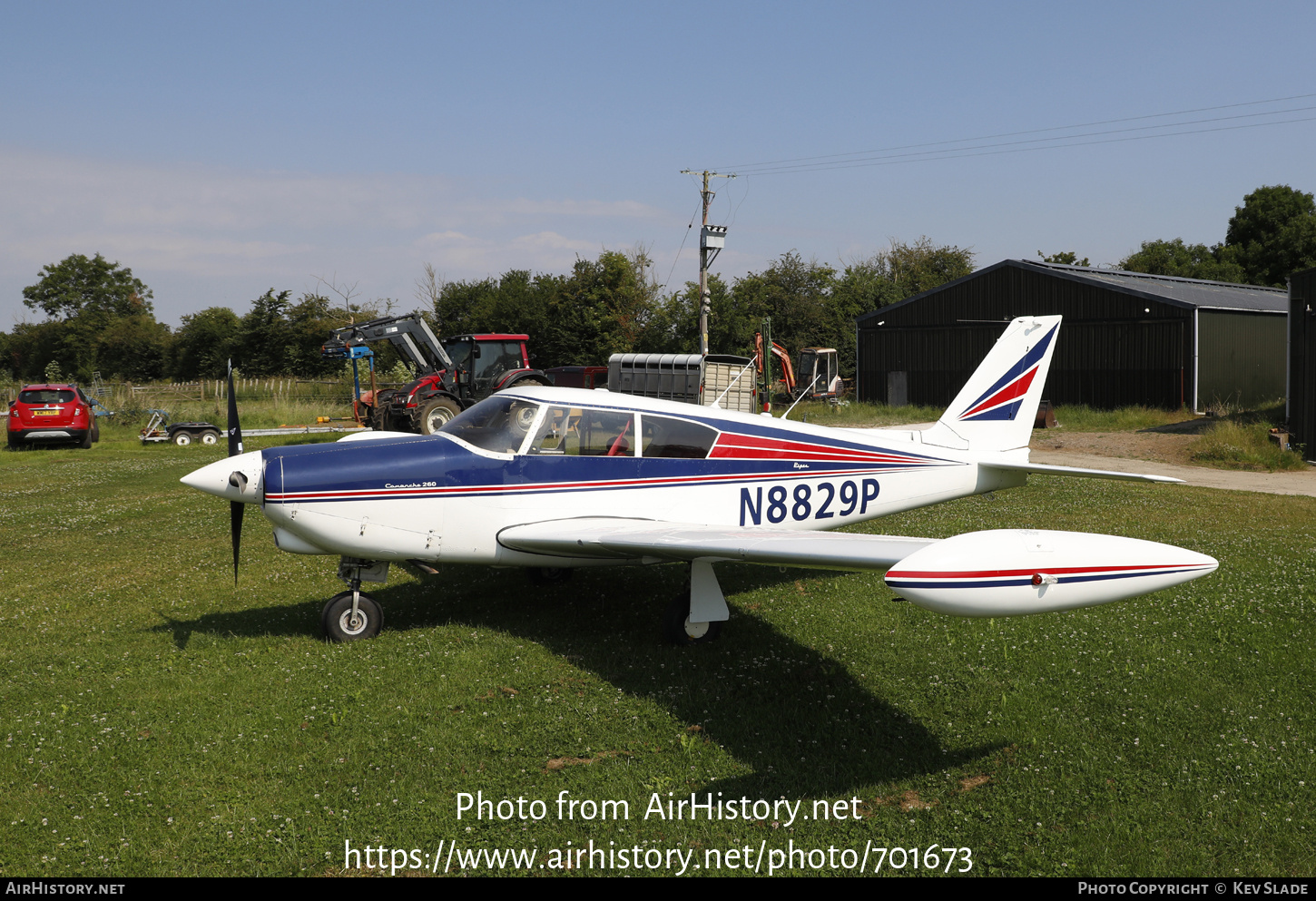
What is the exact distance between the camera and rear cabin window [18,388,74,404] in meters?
25.3

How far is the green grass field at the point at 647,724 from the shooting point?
14.3 ft

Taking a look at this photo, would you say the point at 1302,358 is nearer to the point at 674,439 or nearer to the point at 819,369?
the point at 674,439

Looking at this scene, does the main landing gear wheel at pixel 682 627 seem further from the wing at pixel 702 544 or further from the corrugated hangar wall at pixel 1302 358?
the corrugated hangar wall at pixel 1302 358

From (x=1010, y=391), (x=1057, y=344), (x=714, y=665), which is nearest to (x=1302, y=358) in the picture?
(x=1057, y=344)

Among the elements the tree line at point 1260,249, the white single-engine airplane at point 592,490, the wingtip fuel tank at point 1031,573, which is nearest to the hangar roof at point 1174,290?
the tree line at point 1260,249

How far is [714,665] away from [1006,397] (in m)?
4.87

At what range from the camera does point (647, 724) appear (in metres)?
5.66

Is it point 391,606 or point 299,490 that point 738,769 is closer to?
point 299,490

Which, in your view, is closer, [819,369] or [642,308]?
[819,369]

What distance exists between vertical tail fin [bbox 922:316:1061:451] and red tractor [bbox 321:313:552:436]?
54.8 ft

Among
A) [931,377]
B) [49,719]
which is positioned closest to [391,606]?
[49,719]

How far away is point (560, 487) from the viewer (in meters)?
7.54

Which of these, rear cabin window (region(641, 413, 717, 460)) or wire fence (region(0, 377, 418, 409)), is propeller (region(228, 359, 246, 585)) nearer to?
rear cabin window (region(641, 413, 717, 460))
